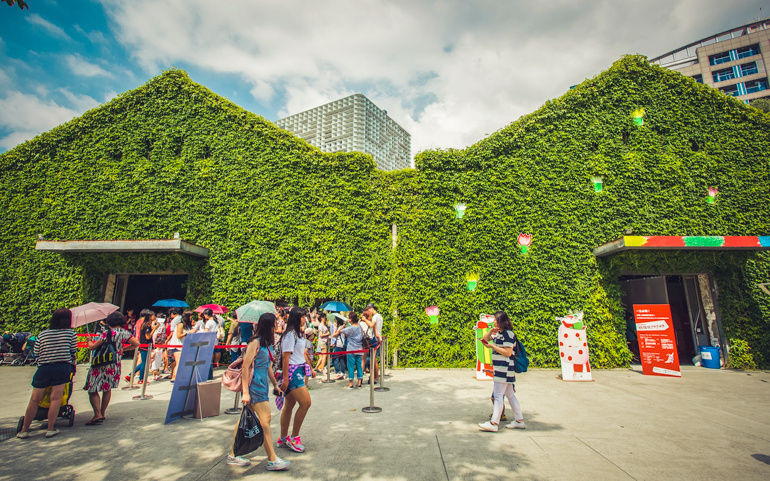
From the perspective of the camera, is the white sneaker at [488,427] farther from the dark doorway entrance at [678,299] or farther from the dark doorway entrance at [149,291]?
the dark doorway entrance at [149,291]

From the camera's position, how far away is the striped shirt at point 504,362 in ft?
15.9

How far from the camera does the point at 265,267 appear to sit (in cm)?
1111

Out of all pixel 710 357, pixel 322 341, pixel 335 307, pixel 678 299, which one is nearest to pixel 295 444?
pixel 322 341

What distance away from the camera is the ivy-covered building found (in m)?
10.2

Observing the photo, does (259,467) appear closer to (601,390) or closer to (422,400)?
(422,400)

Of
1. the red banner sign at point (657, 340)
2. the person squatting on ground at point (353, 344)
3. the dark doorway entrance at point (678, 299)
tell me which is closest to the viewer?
the person squatting on ground at point (353, 344)

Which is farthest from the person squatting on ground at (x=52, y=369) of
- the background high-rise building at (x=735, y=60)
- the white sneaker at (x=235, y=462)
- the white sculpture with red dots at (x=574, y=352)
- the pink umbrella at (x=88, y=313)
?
the background high-rise building at (x=735, y=60)

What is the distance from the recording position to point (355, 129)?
8194cm

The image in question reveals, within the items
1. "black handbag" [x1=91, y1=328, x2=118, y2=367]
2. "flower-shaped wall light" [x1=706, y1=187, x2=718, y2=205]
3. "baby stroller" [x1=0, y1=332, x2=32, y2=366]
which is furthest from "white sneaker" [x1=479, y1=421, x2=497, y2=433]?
"baby stroller" [x1=0, y1=332, x2=32, y2=366]

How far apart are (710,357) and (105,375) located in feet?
48.0

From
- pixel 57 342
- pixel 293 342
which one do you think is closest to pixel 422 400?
pixel 293 342

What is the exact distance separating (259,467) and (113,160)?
13388 mm

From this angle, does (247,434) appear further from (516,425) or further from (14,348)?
(14,348)

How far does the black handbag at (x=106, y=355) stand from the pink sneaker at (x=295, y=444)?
336cm
